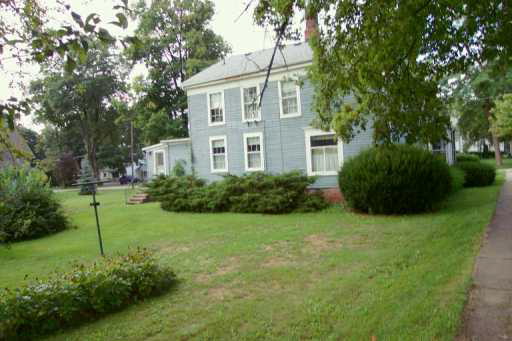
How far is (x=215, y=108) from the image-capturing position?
20188mm

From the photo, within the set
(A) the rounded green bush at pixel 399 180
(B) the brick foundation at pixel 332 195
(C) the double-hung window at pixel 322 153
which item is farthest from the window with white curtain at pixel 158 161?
(A) the rounded green bush at pixel 399 180

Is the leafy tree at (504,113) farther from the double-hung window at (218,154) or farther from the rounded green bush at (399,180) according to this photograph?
the double-hung window at (218,154)

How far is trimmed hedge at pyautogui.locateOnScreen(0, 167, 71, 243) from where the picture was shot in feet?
40.8

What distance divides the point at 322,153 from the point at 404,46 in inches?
449

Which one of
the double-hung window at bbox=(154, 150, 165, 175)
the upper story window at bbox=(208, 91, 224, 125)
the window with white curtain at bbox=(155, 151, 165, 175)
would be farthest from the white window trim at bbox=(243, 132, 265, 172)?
the window with white curtain at bbox=(155, 151, 165, 175)

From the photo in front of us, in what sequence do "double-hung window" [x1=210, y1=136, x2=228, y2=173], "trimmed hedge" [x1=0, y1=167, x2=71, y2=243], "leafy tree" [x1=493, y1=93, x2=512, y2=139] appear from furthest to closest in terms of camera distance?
"leafy tree" [x1=493, y1=93, x2=512, y2=139] < "double-hung window" [x1=210, y1=136, x2=228, y2=173] < "trimmed hedge" [x1=0, y1=167, x2=71, y2=243]

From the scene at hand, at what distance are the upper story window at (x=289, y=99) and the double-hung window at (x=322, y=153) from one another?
4.27ft

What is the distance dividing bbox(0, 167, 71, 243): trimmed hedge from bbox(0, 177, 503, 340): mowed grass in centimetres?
90

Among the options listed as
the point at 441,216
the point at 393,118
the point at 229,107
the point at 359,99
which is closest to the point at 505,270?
the point at 393,118

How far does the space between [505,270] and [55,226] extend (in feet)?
43.9

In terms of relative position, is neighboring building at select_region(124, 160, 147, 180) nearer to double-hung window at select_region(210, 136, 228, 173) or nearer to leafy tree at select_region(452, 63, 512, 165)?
double-hung window at select_region(210, 136, 228, 173)

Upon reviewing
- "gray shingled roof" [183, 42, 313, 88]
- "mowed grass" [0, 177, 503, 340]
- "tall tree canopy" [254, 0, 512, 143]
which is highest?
"gray shingled roof" [183, 42, 313, 88]

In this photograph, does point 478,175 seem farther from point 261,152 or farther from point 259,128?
point 259,128

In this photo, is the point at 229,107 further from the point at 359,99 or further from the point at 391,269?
the point at 391,269
